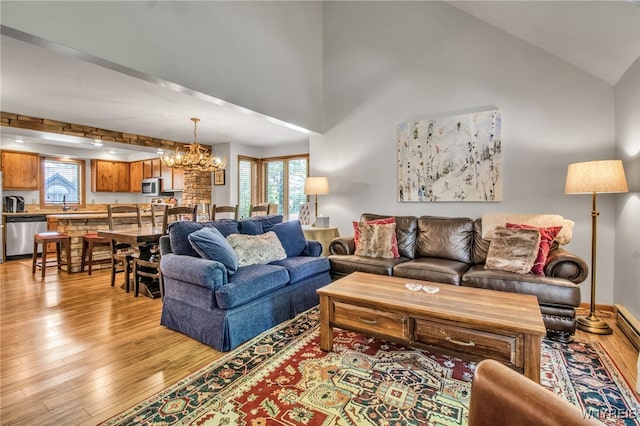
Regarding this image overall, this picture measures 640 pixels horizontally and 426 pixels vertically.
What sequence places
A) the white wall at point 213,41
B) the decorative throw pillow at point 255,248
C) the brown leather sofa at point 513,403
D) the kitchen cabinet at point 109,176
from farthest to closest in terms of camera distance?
the kitchen cabinet at point 109,176 → the decorative throw pillow at point 255,248 → the white wall at point 213,41 → the brown leather sofa at point 513,403

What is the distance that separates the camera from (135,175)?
8148 mm

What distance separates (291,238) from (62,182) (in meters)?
6.76

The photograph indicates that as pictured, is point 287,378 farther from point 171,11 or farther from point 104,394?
point 171,11

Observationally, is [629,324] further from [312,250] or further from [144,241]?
[144,241]

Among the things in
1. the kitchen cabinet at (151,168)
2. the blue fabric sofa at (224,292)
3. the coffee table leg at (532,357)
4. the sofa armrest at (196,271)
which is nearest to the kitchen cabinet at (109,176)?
the kitchen cabinet at (151,168)

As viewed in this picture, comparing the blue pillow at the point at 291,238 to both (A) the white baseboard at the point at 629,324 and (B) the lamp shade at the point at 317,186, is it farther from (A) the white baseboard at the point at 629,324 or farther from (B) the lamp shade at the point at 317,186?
(A) the white baseboard at the point at 629,324

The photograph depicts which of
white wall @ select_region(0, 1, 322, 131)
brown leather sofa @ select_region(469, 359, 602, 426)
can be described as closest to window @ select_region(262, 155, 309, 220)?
white wall @ select_region(0, 1, 322, 131)

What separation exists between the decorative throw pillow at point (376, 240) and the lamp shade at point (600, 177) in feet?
5.86

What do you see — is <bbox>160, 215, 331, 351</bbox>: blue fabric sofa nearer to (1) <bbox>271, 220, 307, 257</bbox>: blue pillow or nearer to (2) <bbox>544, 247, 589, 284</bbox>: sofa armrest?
(1) <bbox>271, 220, 307, 257</bbox>: blue pillow

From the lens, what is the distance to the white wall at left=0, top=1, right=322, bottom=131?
216 centimetres

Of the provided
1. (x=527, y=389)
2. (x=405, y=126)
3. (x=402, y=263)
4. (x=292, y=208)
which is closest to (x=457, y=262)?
(x=402, y=263)

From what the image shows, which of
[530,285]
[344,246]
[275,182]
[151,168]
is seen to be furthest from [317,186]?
[151,168]

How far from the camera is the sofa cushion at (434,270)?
296cm

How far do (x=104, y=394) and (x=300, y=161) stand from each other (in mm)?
5590
